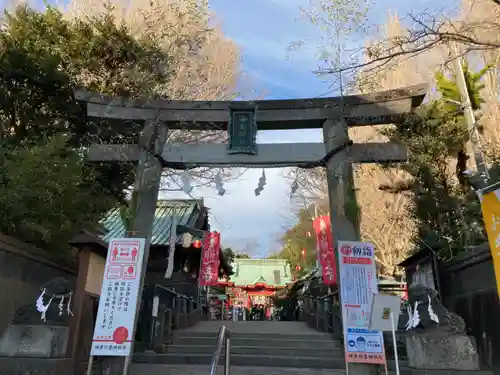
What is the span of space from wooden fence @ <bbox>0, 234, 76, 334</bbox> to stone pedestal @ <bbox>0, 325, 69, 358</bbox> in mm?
511

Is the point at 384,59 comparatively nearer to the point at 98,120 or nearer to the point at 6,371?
the point at 98,120

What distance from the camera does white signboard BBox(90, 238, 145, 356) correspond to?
22.7ft

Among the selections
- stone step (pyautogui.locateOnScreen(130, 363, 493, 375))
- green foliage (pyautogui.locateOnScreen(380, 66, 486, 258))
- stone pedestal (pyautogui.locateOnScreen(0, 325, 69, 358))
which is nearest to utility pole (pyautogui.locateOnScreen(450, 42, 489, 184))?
green foliage (pyautogui.locateOnScreen(380, 66, 486, 258))

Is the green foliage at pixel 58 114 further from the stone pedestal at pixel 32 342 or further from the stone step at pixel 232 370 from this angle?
the stone step at pixel 232 370

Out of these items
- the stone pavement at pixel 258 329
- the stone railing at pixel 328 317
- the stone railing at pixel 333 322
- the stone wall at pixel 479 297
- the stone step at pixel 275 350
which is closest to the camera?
the stone wall at pixel 479 297

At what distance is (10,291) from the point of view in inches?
283

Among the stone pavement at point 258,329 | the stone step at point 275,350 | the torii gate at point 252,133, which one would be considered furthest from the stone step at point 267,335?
the torii gate at point 252,133

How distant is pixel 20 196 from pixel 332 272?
11.6m

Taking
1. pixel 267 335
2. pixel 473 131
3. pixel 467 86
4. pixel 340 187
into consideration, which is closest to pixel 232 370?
pixel 267 335

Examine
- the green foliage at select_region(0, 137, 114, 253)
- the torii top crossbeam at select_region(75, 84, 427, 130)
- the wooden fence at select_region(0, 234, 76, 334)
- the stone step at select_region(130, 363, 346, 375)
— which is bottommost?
the stone step at select_region(130, 363, 346, 375)

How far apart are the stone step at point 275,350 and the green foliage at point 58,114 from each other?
3.82 meters

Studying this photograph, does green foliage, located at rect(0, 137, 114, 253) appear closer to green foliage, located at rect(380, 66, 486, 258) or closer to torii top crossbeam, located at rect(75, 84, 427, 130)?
torii top crossbeam, located at rect(75, 84, 427, 130)

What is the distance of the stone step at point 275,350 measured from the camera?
31.0 ft

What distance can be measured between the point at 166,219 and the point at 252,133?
449 inches
